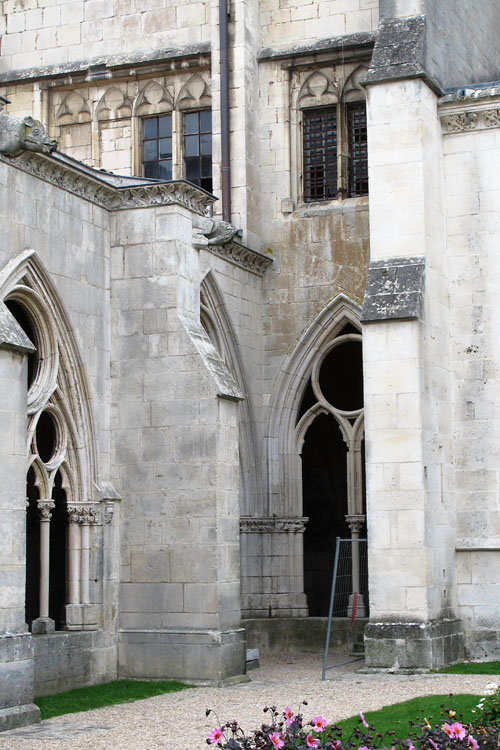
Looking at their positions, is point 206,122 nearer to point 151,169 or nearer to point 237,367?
point 151,169

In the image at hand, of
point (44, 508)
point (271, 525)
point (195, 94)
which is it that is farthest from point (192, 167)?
point (44, 508)

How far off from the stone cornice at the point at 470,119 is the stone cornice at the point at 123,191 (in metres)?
3.21

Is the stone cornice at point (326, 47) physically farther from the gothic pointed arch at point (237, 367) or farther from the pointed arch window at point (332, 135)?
the gothic pointed arch at point (237, 367)

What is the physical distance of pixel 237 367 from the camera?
18172mm

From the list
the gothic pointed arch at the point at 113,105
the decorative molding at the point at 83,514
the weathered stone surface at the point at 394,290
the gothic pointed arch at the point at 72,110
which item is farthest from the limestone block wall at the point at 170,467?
the gothic pointed arch at the point at 72,110

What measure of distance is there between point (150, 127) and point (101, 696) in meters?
9.51

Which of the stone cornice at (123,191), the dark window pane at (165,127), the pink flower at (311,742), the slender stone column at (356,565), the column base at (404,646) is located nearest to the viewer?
the pink flower at (311,742)

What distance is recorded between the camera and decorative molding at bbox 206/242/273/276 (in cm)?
1753

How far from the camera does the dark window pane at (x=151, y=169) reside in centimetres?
1988

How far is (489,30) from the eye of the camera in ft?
63.5

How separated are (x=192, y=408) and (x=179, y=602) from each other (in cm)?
214

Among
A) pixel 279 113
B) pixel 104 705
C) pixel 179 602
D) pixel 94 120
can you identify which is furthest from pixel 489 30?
pixel 104 705

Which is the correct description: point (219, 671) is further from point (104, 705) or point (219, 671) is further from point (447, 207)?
point (447, 207)

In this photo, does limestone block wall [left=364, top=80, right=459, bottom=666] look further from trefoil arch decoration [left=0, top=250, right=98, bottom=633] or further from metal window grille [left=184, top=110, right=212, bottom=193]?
metal window grille [left=184, top=110, right=212, bottom=193]
